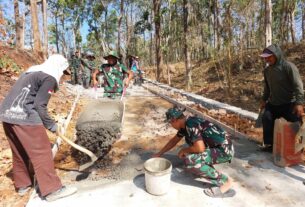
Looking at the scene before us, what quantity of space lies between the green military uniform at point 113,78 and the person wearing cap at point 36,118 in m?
2.53

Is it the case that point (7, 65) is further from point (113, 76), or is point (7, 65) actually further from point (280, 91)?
point (280, 91)

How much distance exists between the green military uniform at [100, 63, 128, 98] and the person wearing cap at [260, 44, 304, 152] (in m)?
2.96

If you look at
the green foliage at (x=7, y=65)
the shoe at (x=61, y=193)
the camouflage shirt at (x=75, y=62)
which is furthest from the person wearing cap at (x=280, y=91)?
the camouflage shirt at (x=75, y=62)

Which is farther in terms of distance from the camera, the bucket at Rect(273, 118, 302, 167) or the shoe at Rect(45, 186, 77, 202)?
the bucket at Rect(273, 118, 302, 167)

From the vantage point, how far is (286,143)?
3996 mm

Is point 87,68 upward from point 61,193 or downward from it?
upward

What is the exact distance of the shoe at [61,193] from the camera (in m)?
3.42

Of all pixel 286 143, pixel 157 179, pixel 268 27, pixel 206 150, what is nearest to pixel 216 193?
pixel 206 150

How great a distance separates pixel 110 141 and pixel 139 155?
2.21 feet

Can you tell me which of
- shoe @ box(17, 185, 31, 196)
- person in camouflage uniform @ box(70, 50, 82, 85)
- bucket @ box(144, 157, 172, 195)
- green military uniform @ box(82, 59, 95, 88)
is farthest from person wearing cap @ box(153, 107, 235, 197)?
person in camouflage uniform @ box(70, 50, 82, 85)

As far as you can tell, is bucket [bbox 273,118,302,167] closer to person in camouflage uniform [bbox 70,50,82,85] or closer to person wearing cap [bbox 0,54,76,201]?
person wearing cap [bbox 0,54,76,201]

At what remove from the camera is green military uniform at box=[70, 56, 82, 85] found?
1479 cm

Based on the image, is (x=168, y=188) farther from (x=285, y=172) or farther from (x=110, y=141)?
(x=285, y=172)

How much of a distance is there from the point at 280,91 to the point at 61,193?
3.34 metres
